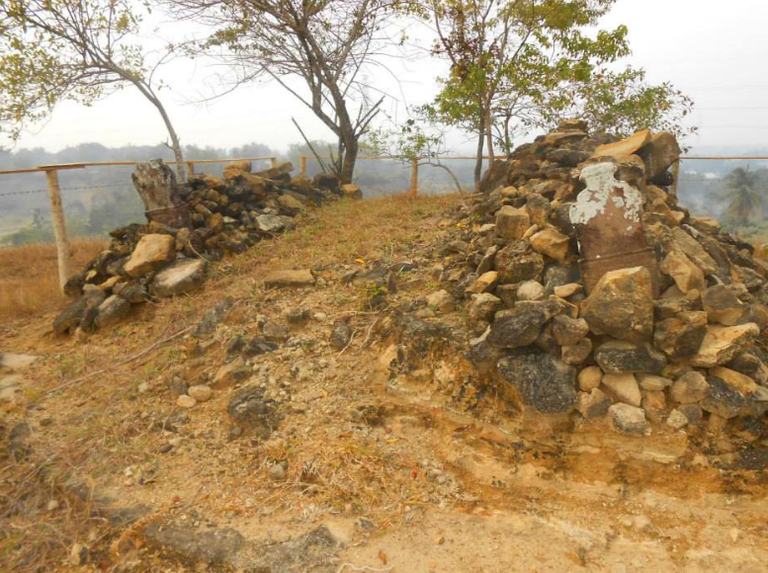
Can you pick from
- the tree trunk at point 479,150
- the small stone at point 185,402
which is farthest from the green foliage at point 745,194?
the small stone at point 185,402

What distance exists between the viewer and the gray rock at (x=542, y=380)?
276 cm

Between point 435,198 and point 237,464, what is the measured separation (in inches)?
234

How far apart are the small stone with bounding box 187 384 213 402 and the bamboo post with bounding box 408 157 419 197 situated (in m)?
5.57

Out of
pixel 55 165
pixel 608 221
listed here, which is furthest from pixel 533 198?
pixel 55 165

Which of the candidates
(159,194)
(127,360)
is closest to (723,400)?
(127,360)

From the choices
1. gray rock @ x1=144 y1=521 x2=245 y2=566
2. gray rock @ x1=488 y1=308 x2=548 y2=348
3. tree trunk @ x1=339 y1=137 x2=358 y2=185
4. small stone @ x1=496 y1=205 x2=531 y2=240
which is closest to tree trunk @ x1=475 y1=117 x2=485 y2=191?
tree trunk @ x1=339 y1=137 x2=358 y2=185

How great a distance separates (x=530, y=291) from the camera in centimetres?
319

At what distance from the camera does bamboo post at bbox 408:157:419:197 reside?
26.4ft

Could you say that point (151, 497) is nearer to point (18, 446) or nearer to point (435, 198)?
point (18, 446)

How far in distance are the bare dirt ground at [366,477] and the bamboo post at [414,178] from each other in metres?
4.53

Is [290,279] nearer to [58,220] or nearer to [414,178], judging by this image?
[58,220]

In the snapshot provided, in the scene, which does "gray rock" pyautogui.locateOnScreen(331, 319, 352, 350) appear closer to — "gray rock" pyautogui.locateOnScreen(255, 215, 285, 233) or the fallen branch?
the fallen branch

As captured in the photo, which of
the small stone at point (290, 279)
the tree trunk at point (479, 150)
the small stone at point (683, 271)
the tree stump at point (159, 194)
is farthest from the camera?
the tree trunk at point (479, 150)

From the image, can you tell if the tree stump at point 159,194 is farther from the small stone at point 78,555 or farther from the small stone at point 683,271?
the small stone at point 683,271
